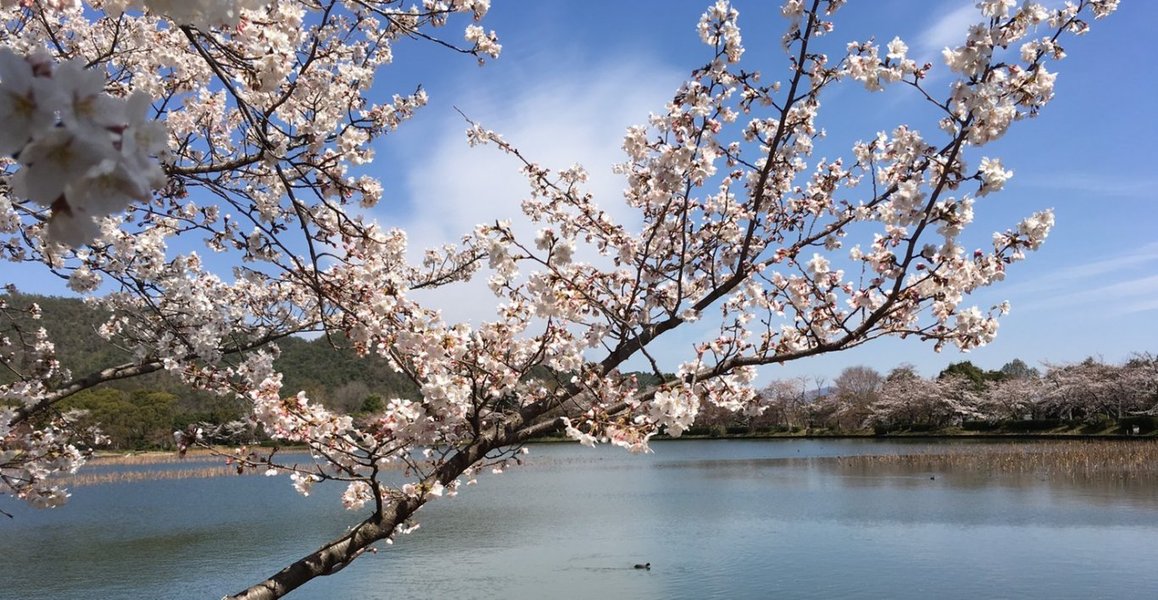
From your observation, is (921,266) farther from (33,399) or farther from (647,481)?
(647,481)

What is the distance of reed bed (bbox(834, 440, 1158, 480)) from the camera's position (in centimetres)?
2297

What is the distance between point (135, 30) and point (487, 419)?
9.11 ft

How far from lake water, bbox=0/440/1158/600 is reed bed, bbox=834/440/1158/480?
154cm

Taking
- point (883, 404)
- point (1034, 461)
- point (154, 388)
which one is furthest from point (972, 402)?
point (154, 388)

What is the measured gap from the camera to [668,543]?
50.1 ft

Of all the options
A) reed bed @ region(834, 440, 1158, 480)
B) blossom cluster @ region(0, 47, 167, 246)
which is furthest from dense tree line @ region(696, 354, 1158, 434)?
blossom cluster @ region(0, 47, 167, 246)

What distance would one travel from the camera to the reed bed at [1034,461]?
22969mm

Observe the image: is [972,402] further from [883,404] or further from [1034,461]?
[1034,461]

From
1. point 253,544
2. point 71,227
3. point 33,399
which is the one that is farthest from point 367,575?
point 71,227

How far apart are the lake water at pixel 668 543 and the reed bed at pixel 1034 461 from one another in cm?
154

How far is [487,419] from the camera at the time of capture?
3170mm

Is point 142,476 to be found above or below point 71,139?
below

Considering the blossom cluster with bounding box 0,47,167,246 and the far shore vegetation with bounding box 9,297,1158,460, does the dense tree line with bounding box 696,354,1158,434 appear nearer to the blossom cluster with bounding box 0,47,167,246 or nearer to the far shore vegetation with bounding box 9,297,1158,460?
the far shore vegetation with bounding box 9,297,1158,460

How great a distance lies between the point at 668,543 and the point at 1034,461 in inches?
699
